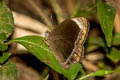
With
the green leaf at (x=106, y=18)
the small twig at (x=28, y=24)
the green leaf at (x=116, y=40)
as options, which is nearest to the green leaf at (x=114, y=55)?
the green leaf at (x=116, y=40)

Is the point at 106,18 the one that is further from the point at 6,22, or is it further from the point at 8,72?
the point at 8,72

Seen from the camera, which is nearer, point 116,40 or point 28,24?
point 116,40

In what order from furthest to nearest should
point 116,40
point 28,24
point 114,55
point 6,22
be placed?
1. point 28,24
2. point 116,40
3. point 114,55
4. point 6,22

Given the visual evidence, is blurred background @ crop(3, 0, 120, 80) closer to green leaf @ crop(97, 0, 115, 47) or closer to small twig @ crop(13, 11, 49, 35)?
small twig @ crop(13, 11, 49, 35)

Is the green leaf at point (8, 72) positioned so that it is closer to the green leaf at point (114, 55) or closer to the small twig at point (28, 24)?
the small twig at point (28, 24)

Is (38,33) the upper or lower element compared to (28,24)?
lower

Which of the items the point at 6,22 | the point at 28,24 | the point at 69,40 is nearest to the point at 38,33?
the point at 28,24
